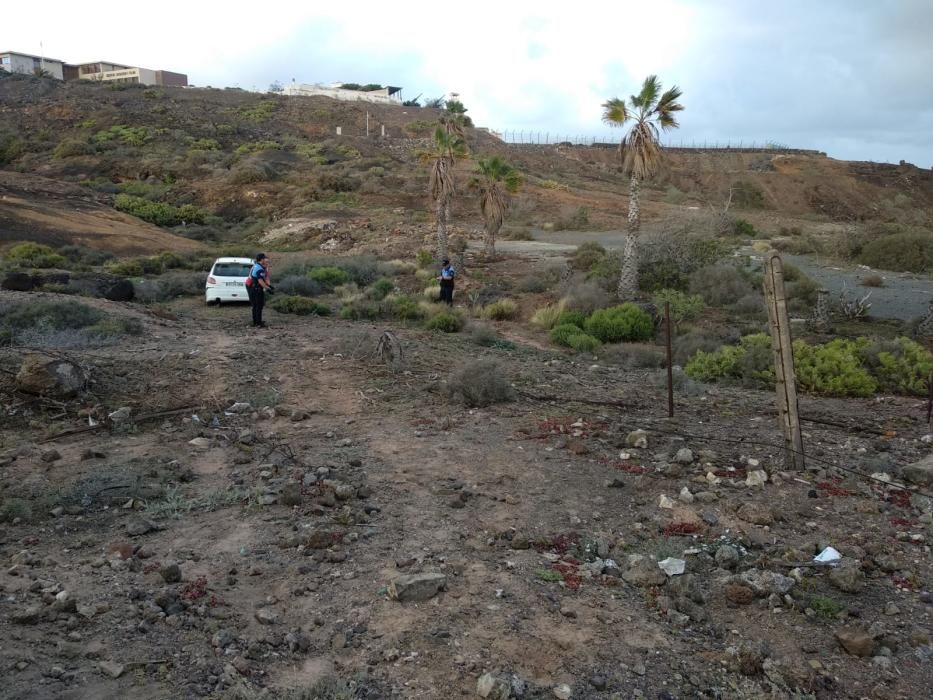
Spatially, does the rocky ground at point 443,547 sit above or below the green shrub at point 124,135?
below

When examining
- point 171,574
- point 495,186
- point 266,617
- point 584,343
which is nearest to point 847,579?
point 266,617

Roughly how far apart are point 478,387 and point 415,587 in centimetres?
A: 477

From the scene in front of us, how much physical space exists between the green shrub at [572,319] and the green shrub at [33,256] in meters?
17.7

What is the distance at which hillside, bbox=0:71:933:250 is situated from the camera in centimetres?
4662

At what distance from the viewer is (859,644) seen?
419 cm

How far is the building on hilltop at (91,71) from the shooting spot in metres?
90.4

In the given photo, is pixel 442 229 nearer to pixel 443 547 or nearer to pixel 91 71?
pixel 443 547

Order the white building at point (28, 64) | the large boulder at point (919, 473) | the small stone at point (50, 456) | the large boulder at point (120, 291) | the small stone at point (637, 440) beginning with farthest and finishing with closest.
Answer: the white building at point (28, 64)
the large boulder at point (120, 291)
the small stone at point (637, 440)
the small stone at point (50, 456)
the large boulder at point (919, 473)

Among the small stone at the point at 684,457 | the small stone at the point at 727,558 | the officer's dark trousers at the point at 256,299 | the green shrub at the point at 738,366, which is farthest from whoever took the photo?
the officer's dark trousers at the point at 256,299

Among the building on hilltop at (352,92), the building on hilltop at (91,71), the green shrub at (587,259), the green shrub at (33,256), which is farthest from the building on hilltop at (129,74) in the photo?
the green shrub at (587,259)

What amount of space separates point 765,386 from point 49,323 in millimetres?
11661

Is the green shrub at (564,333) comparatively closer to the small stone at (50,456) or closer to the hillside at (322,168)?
the small stone at (50,456)

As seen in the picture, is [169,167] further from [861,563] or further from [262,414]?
[861,563]

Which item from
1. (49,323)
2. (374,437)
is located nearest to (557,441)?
(374,437)
